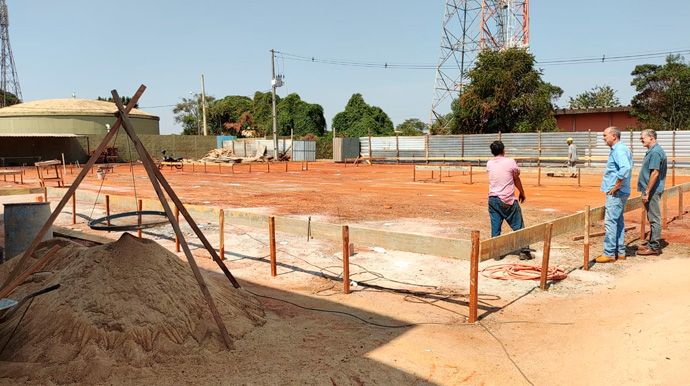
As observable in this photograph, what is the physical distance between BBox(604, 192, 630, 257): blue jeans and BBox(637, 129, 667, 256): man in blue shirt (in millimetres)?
578

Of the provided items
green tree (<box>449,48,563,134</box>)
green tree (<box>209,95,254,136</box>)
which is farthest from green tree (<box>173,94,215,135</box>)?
green tree (<box>449,48,563,134</box>)

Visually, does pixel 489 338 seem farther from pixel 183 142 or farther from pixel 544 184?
pixel 183 142

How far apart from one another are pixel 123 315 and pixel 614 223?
6593 millimetres

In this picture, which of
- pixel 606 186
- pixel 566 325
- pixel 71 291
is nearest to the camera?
pixel 71 291

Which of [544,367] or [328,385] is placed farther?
[544,367]

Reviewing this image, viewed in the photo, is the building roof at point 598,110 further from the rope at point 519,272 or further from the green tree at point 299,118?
the rope at point 519,272

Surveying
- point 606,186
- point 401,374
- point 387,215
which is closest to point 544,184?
point 387,215

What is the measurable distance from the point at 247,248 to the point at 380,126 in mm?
51721

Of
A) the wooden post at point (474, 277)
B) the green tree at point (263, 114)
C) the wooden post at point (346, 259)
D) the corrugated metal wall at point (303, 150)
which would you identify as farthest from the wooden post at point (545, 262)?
the green tree at point (263, 114)

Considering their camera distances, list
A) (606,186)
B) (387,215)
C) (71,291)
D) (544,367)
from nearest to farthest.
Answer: (544,367)
(71,291)
(606,186)
(387,215)

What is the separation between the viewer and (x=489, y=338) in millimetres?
4898

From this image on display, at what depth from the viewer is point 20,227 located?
25.9 feet

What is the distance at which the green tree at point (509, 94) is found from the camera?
36.8 m

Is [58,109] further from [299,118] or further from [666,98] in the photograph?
[666,98]
